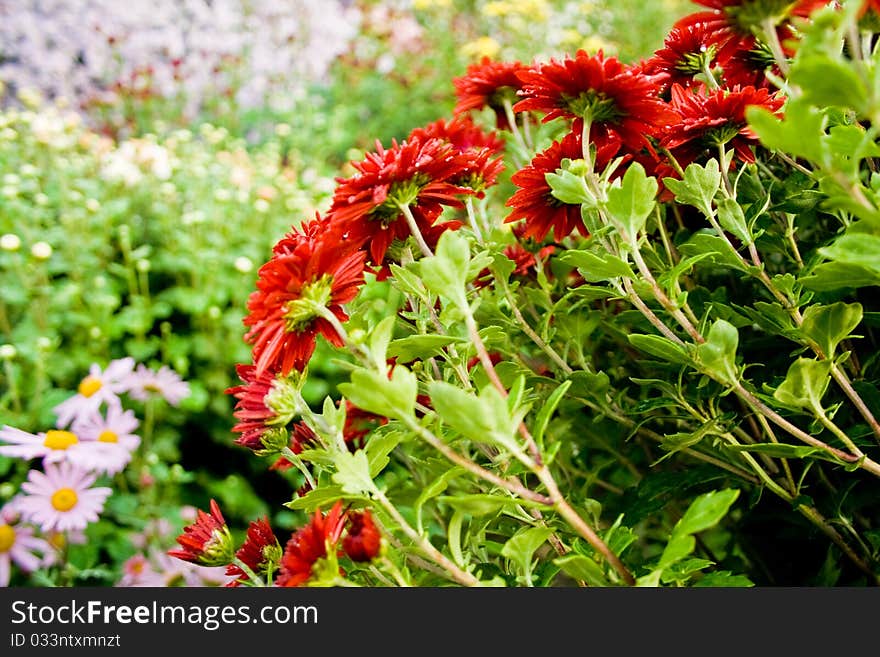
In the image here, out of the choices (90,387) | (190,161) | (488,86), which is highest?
(190,161)

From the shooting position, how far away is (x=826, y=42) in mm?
347

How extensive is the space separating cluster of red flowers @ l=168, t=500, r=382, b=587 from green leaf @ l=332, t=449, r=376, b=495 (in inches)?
0.6

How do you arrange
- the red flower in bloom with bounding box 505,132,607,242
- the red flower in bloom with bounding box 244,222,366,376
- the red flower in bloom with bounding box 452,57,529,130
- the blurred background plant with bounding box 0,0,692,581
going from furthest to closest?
the blurred background plant with bounding box 0,0,692,581 → the red flower in bloom with bounding box 452,57,529,130 → the red flower in bloom with bounding box 505,132,607,242 → the red flower in bloom with bounding box 244,222,366,376

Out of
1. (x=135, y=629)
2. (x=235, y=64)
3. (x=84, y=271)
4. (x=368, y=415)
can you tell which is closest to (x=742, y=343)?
(x=368, y=415)

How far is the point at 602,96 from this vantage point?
51cm

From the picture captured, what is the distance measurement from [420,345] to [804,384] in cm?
23

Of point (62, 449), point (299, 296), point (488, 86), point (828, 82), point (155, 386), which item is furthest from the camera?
point (155, 386)

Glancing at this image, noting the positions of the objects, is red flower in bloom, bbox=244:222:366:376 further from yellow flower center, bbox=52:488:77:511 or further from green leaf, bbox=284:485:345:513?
yellow flower center, bbox=52:488:77:511

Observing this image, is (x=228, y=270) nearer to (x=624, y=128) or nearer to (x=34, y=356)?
(x=34, y=356)

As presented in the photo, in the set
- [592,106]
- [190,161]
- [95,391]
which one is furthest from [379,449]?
[190,161]

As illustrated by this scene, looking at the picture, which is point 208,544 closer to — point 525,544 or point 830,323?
point 525,544

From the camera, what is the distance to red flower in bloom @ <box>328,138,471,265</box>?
1.55ft

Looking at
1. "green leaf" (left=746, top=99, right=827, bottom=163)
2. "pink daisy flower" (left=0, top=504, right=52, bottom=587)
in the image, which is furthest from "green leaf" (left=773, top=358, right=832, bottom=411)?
"pink daisy flower" (left=0, top=504, right=52, bottom=587)

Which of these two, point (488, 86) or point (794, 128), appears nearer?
point (794, 128)
